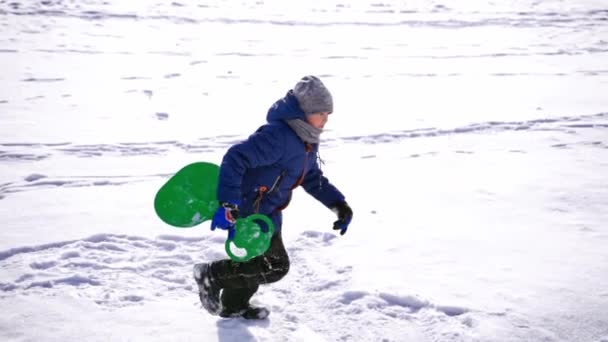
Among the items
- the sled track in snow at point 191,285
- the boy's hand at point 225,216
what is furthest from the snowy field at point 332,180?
the boy's hand at point 225,216

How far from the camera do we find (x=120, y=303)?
3.05 m

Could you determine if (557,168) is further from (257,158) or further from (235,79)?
(235,79)

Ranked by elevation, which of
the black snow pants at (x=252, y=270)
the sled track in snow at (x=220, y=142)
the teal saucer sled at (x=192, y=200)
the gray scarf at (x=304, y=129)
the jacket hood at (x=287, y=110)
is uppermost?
the jacket hood at (x=287, y=110)

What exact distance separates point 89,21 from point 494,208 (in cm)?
1112

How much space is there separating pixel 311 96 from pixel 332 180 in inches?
111

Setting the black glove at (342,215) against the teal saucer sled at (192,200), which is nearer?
the teal saucer sled at (192,200)

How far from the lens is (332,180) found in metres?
5.42

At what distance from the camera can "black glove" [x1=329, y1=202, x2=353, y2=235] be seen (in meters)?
2.96

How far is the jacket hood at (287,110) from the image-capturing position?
2676 millimetres

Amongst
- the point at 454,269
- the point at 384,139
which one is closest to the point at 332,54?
the point at 384,139

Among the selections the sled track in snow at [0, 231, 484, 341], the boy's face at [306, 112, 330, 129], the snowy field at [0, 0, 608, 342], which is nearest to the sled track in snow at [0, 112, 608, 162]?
the snowy field at [0, 0, 608, 342]

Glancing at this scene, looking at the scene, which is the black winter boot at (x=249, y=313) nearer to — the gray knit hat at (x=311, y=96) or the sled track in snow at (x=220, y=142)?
the gray knit hat at (x=311, y=96)

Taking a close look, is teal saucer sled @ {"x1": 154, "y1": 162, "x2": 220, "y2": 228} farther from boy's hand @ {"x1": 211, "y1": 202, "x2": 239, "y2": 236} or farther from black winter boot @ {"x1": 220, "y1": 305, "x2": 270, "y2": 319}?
black winter boot @ {"x1": 220, "y1": 305, "x2": 270, "y2": 319}

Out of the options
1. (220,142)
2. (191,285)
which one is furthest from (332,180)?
(191,285)
